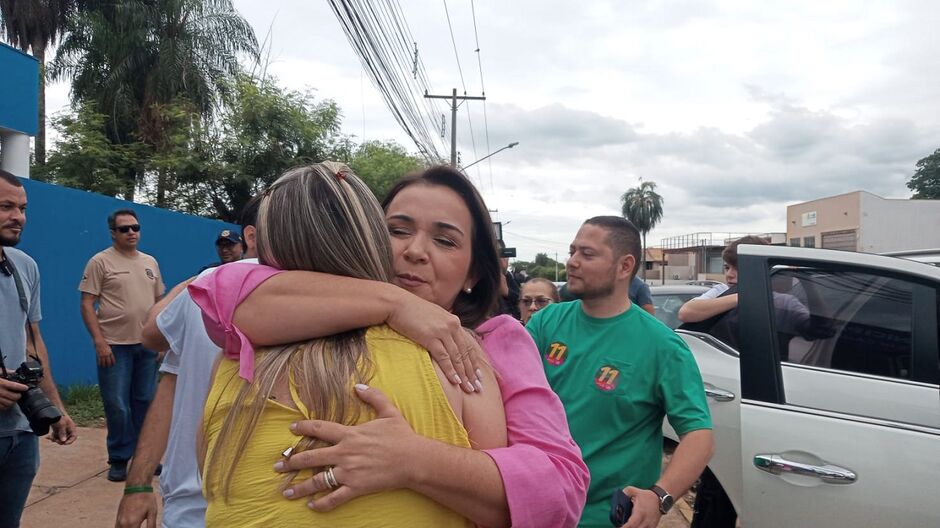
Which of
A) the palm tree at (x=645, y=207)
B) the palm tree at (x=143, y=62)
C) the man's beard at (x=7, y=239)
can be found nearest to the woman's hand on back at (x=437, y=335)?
the man's beard at (x=7, y=239)

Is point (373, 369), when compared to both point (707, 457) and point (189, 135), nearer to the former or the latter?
point (707, 457)

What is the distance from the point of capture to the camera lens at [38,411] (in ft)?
8.03

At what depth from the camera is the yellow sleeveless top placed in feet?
3.22

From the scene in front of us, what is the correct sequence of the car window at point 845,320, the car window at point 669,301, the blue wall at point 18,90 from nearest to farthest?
the car window at point 845,320 → the blue wall at point 18,90 → the car window at point 669,301

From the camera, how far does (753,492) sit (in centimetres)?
282

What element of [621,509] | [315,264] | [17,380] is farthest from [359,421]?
[17,380]

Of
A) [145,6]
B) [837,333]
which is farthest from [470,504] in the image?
[145,6]

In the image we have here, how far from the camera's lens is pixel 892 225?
3722 centimetres

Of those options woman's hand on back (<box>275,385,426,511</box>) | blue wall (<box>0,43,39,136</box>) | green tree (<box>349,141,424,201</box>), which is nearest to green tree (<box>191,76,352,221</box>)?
green tree (<box>349,141,424,201</box>)

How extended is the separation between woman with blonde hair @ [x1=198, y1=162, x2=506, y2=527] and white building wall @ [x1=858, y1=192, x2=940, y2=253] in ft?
135

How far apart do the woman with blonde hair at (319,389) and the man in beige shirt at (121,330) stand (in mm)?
4556

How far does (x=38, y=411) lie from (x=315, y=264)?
1.92 meters

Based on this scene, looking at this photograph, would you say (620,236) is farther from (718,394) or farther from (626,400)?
(718,394)

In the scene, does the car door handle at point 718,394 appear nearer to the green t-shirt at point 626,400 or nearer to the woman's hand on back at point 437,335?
the green t-shirt at point 626,400
